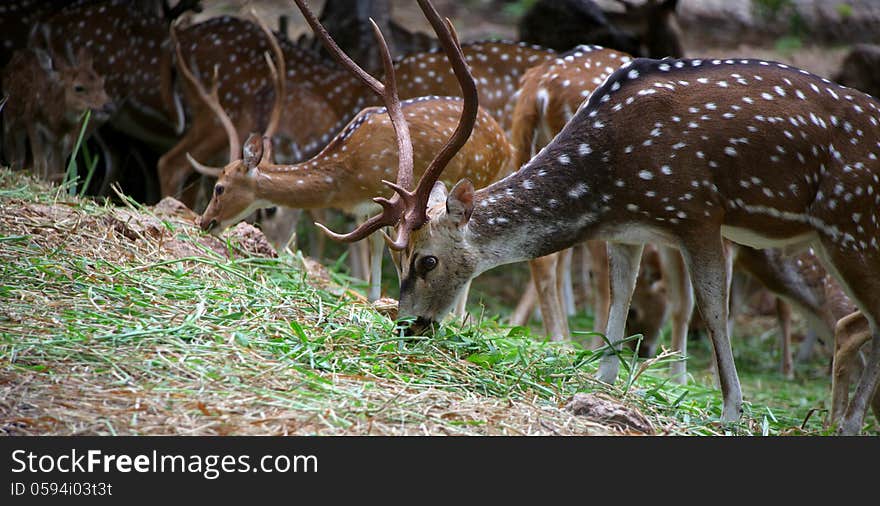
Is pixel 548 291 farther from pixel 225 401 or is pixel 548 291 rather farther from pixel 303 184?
pixel 225 401

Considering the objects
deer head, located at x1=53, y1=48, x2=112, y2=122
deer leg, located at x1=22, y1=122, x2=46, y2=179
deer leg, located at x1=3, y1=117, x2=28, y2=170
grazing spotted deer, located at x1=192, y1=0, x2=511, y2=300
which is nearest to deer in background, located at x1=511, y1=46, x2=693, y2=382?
grazing spotted deer, located at x1=192, y1=0, x2=511, y2=300

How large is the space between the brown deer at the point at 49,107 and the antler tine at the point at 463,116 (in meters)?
3.91

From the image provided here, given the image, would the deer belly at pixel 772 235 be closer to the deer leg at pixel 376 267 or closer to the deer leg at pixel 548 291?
the deer leg at pixel 548 291

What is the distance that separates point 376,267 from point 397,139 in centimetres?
157

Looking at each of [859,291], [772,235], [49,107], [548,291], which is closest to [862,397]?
[859,291]

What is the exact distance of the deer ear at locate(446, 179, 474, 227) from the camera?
15.6 feet

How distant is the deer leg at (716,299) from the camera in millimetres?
4738

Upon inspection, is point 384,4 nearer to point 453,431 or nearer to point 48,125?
point 48,125

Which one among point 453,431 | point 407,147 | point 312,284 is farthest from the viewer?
point 312,284

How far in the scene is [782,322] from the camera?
28.0 ft

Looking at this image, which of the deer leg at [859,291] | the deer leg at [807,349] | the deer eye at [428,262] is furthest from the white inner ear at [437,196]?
the deer leg at [807,349]

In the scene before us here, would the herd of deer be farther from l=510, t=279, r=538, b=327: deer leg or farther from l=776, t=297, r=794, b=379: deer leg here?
l=776, t=297, r=794, b=379: deer leg

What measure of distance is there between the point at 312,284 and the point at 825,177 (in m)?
2.69
